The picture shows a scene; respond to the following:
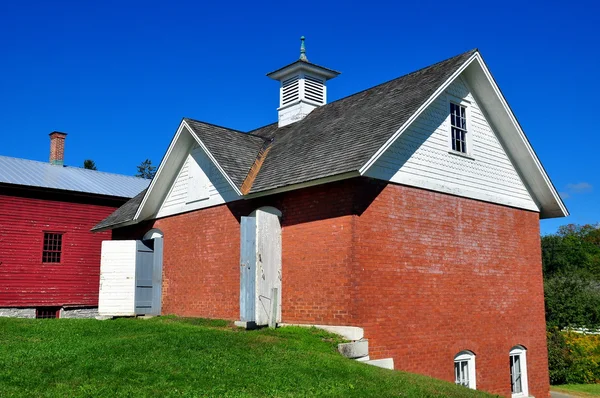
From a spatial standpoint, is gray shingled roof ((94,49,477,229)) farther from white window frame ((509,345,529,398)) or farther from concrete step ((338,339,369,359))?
white window frame ((509,345,529,398))

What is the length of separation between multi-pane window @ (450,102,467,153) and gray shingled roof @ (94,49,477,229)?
116 cm

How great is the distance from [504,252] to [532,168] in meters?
2.61

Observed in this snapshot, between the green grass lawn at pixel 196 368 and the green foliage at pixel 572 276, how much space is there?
19.8 m

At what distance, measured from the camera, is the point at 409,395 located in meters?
9.45

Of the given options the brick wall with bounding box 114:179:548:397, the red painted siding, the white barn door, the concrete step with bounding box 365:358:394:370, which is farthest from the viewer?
the red painted siding

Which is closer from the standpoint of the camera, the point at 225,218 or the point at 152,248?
the point at 225,218

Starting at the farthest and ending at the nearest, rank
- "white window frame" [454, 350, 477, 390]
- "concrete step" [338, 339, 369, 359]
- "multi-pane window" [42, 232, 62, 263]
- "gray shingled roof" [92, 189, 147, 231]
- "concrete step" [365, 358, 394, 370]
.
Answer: "multi-pane window" [42, 232, 62, 263] → "gray shingled roof" [92, 189, 147, 231] → "white window frame" [454, 350, 477, 390] → "concrete step" [365, 358, 394, 370] → "concrete step" [338, 339, 369, 359]

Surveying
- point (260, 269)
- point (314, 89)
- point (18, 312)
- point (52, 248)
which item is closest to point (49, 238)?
point (52, 248)

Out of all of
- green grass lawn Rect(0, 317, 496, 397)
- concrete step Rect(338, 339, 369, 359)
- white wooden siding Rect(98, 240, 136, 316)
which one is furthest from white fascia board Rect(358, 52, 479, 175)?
white wooden siding Rect(98, 240, 136, 316)

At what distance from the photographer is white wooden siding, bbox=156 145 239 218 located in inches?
681

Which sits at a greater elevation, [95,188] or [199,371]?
[95,188]

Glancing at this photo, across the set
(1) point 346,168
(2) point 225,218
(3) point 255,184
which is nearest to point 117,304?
(2) point 225,218

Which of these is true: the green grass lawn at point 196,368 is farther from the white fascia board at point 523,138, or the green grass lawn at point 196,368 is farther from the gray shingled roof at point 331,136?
the white fascia board at point 523,138

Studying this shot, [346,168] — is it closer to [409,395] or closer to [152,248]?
[409,395]
